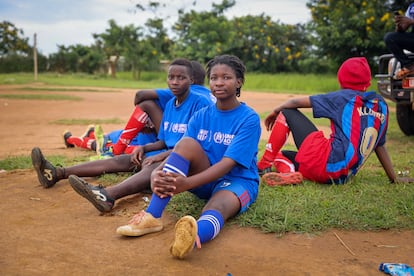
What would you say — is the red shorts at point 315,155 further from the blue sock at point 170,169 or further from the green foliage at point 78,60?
the green foliage at point 78,60

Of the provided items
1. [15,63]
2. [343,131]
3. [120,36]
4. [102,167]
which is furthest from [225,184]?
[15,63]

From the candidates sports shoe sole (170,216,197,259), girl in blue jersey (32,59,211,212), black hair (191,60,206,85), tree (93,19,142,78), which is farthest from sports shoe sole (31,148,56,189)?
tree (93,19,142,78)

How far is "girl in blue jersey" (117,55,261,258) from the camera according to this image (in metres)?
2.74

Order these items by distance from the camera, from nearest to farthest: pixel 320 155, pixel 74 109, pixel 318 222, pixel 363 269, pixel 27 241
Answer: pixel 363 269 → pixel 27 241 → pixel 318 222 → pixel 320 155 → pixel 74 109

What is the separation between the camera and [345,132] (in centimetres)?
383

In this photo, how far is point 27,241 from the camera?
107 inches

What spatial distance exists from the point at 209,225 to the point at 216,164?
425 mm

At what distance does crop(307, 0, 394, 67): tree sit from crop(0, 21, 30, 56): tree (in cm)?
2228

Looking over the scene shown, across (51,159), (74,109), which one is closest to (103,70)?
(74,109)

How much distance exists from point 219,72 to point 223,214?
955 millimetres

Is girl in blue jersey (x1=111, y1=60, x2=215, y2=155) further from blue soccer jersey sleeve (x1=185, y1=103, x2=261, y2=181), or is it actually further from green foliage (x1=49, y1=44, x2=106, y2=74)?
green foliage (x1=49, y1=44, x2=106, y2=74)

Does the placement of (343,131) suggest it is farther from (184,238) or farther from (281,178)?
(184,238)

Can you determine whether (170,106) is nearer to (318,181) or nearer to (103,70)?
(318,181)

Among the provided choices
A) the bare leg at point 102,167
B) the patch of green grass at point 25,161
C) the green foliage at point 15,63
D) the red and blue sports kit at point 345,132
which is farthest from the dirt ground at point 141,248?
the green foliage at point 15,63
